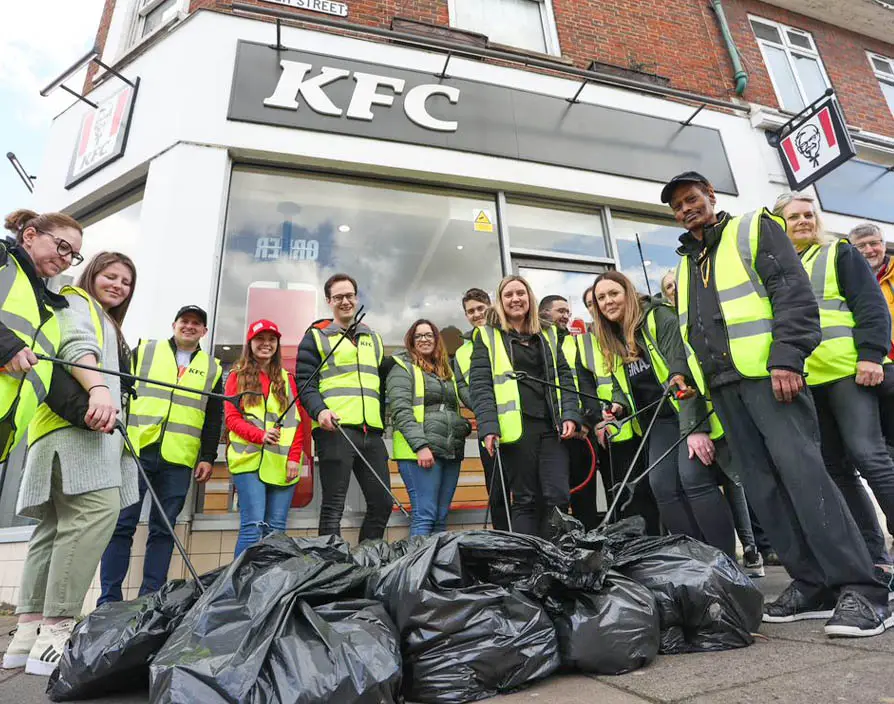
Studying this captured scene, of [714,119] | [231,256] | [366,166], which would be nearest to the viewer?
[231,256]

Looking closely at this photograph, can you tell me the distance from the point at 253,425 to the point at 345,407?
0.56m

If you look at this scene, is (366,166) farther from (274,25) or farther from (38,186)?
(38,186)

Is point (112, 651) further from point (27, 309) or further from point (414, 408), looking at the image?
point (414, 408)

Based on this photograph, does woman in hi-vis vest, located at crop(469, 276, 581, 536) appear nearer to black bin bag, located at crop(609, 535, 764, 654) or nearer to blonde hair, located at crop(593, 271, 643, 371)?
blonde hair, located at crop(593, 271, 643, 371)

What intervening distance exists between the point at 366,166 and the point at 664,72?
425 centimetres

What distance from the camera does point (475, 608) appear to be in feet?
5.47

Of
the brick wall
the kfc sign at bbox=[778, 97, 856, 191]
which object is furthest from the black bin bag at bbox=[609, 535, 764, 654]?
the kfc sign at bbox=[778, 97, 856, 191]

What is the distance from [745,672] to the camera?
1.64 metres

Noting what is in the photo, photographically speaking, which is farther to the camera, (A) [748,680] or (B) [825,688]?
(A) [748,680]

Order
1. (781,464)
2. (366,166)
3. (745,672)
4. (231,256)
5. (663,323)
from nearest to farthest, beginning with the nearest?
1. (745,672)
2. (781,464)
3. (663,323)
4. (231,256)
5. (366,166)

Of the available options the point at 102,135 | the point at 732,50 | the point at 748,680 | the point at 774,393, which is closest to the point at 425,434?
the point at 774,393

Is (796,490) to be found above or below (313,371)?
below

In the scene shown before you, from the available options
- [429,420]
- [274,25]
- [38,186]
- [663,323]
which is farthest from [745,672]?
[38,186]

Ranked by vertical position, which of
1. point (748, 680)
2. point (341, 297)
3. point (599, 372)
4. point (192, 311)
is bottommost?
point (748, 680)
